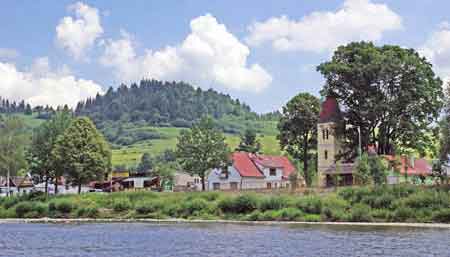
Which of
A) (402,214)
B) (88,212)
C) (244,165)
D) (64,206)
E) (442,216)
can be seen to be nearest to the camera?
(442,216)

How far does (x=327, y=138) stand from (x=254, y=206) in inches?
990

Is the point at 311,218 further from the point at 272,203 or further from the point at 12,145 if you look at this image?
the point at 12,145

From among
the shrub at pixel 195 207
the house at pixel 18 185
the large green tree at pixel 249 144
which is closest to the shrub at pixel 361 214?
the shrub at pixel 195 207

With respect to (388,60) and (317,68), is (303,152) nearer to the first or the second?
(317,68)

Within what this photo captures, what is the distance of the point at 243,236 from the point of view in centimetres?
5119

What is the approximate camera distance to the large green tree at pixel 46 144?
309 feet

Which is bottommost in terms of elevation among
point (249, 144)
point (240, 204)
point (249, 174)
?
point (240, 204)

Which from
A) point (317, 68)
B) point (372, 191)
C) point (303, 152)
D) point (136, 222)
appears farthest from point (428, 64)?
point (136, 222)

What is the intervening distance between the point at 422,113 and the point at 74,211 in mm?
42610

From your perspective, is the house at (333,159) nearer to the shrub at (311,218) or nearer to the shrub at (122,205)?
the shrub at (311,218)

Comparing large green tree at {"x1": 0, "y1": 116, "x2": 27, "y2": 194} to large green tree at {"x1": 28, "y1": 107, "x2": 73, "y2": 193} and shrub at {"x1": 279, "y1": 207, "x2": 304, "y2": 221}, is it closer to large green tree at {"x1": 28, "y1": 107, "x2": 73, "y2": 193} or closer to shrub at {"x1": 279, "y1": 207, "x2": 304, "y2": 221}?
large green tree at {"x1": 28, "y1": 107, "x2": 73, "y2": 193}

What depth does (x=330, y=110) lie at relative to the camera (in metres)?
90.0

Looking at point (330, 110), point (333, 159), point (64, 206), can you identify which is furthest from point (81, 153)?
point (333, 159)

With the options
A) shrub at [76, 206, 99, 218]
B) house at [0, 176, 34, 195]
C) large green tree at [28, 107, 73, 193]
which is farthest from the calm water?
house at [0, 176, 34, 195]
